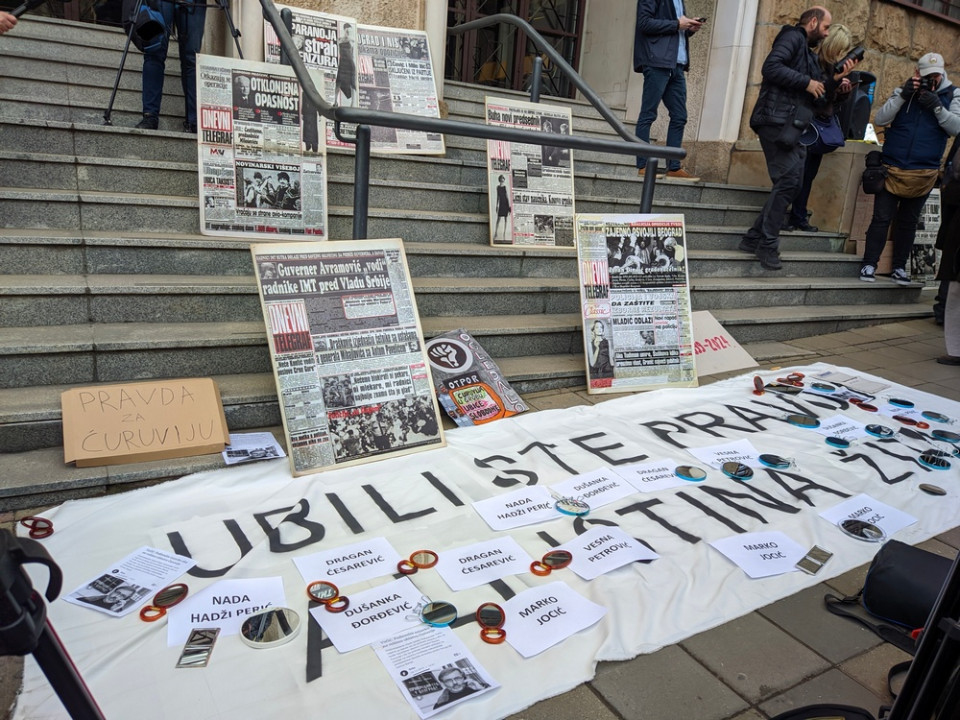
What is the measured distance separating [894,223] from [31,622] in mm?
6708

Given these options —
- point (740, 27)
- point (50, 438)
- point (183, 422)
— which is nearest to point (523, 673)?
point (183, 422)

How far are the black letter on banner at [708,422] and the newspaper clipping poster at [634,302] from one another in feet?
1.10

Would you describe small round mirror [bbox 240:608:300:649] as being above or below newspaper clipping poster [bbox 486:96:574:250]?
below

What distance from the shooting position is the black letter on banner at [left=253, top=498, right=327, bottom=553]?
85.0 inches

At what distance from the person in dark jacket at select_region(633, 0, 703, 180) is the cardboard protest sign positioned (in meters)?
3.96

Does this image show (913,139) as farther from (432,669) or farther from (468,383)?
A: (432,669)

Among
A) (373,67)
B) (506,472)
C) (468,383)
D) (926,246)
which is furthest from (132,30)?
(926,246)

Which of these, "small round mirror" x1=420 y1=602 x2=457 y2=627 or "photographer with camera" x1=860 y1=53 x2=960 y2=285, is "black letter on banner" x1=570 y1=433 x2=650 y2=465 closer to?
"small round mirror" x1=420 y1=602 x2=457 y2=627

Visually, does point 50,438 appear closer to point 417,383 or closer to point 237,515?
point 237,515

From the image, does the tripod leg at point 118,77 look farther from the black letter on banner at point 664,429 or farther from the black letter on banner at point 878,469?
the black letter on banner at point 878,469

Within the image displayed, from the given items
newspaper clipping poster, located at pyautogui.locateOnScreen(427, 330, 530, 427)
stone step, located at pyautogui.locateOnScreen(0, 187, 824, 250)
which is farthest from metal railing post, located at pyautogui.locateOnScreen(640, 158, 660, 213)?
newspaper clipping poster, located at pyautogui.locateOnScreen(427, 330, 530, 427)

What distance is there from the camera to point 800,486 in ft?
9.09

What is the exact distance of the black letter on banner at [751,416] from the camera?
337 centimetres

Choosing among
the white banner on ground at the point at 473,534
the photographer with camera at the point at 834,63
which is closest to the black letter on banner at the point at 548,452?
the white banner on ground at the point at 473,534
